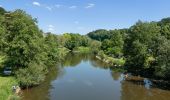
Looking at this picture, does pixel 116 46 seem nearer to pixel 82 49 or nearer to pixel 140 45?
pixel 140 45

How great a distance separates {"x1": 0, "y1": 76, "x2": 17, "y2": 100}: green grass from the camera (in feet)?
112

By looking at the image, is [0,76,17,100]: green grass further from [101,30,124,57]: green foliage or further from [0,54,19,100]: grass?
[101,30,124,57]: green foliage

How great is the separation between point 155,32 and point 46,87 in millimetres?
33749

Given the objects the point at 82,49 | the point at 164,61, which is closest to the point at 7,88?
the point at 164,61

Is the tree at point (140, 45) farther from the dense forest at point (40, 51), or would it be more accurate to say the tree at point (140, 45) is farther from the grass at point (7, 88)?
the grass at point (7, 88)

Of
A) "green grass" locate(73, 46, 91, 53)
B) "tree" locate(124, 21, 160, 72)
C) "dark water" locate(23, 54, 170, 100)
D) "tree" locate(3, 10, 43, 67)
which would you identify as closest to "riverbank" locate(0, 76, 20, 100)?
"dark water" locate(23, 54, 170, 100)

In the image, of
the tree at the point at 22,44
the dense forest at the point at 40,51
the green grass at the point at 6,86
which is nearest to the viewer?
the green grass at the point at 6,86

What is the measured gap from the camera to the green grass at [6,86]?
3417 centimetres

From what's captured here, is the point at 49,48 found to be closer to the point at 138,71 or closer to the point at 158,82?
the point at 138,71

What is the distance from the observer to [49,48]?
212ft

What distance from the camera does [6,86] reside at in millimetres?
37875

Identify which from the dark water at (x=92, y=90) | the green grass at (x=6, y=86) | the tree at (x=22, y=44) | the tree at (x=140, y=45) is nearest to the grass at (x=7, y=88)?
the green grass at (x=6, y=86)

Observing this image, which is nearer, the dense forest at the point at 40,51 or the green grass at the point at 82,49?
the dense forest at the point at 40,51

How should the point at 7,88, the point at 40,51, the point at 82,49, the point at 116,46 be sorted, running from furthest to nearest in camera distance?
1. the point at 82,49
2. the point at 116,46
3. the point at 40,51
4. the point at 7,88
